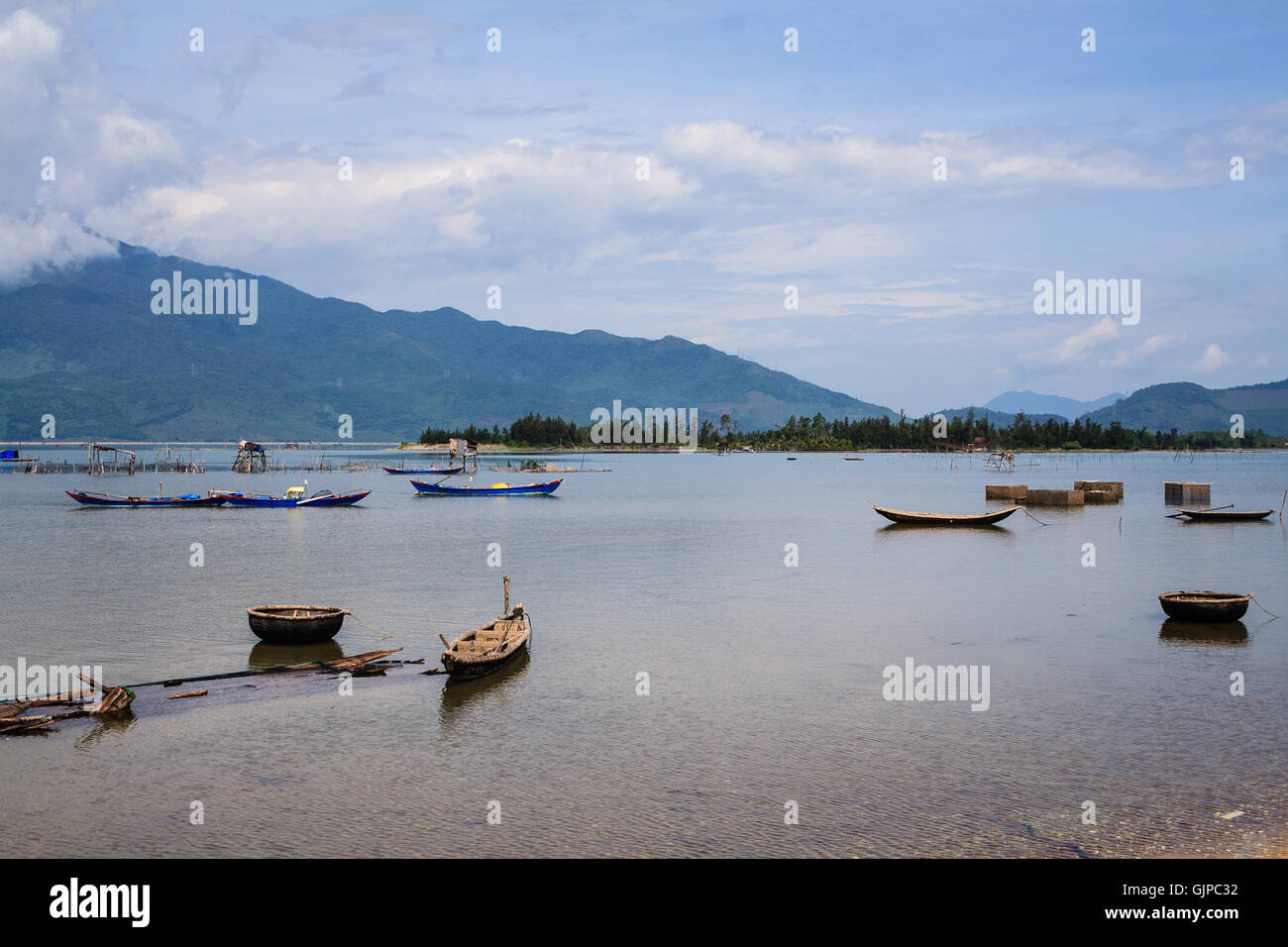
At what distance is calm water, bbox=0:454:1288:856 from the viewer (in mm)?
14094

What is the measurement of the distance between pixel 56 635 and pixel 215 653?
5755 mm

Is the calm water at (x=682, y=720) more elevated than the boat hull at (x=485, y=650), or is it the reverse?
the boat hull at (x=485, y=650)

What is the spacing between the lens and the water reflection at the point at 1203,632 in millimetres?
26781

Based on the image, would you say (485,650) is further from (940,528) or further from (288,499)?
(288,499)

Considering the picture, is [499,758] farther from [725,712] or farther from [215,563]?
[215,563]

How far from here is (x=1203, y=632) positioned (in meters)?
27.8

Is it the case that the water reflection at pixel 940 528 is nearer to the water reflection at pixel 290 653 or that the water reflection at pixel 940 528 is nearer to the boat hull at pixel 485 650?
the boat hull at pixel 485 650

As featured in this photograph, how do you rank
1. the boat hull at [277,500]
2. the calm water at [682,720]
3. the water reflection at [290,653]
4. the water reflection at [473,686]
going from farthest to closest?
the boat hull at [277,500], the water reflection at [290,653], the water reflection at [473,686], the calm water at [682,720]

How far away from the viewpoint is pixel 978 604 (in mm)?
33094

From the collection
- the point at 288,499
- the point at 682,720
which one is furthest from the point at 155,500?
the point at 682,720

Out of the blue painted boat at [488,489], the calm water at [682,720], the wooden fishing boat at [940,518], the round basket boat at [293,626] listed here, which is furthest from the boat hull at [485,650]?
the blue painted boat at [488,489]

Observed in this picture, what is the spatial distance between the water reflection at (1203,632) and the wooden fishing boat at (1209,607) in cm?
27

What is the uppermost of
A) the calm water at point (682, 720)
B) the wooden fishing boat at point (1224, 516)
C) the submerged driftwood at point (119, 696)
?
the wooden fishing boat at point (1224, 516)
